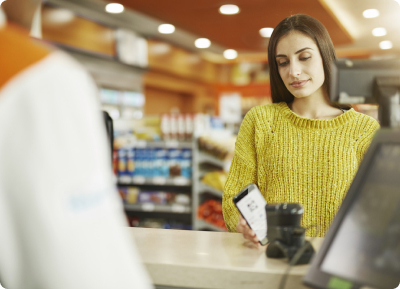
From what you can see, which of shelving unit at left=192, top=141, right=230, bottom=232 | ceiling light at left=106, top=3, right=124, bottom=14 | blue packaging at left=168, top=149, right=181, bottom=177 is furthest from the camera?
ceiling light at left=106, top=3, right=124, bottom=14

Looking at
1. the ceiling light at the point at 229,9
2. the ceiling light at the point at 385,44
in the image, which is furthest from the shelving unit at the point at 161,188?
the ceiling light at the point at 385,44

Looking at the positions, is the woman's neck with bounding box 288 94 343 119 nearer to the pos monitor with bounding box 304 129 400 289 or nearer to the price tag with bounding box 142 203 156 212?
the pos monitor with bounding box 304 129 400 289

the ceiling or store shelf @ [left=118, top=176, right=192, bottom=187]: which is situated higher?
the ceiling

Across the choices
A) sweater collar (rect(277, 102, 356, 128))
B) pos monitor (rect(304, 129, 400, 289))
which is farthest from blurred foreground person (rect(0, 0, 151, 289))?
sweater collar (rect(277, 102, 356, 128))

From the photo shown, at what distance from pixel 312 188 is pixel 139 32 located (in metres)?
7.36

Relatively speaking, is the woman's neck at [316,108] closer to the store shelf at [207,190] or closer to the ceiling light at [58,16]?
the store shelf at [207,190]

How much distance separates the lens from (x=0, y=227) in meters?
0.48

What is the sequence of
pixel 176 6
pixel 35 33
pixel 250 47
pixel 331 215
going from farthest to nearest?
pixel 250 47 < pixel 176 6 < pixel 331 215 < pixel 35 33

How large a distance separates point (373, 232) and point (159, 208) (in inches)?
163

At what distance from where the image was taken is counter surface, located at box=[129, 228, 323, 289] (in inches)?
38.0

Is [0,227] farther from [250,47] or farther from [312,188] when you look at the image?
[250,47]

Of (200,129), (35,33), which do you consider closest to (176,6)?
(200,129)

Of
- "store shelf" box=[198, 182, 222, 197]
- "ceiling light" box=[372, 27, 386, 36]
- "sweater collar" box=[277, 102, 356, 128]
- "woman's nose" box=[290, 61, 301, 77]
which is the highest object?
"ceiling light" box=[372, 27, 386, 36]

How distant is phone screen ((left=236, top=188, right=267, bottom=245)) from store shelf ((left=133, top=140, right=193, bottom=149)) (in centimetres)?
337
